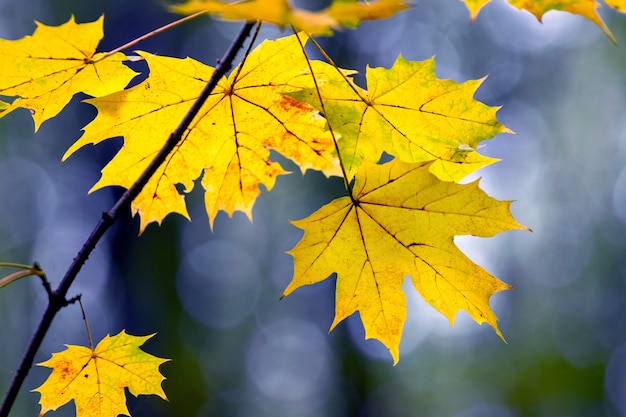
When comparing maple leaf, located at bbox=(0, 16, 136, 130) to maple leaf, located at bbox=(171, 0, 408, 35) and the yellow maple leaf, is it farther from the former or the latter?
the yellow maple leaf

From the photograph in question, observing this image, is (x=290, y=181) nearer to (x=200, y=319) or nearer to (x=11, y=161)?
(x=200, y=319)

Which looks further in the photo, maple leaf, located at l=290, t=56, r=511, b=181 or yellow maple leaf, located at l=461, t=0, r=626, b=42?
maple leaf, located at l=290, t=56, r=511, b=181

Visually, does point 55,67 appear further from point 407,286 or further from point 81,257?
point 407,286

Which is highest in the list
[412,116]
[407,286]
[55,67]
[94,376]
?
[55,67]

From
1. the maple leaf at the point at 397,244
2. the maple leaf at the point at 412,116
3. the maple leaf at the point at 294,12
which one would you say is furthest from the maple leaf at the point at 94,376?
the maple leaf at the point at 294,12

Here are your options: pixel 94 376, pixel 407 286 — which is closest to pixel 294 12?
pixel 94 376

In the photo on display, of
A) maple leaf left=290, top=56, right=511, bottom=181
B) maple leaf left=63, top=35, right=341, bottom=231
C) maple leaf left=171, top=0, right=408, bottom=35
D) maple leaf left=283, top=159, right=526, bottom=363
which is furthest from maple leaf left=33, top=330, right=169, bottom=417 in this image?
maple leaf left=171, top=0, right=408, bottom=35

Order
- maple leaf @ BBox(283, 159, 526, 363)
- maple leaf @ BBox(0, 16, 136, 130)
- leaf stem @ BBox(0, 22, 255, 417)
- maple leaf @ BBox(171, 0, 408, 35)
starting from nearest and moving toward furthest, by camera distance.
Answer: maple leaf @ BBox(171, 0, 408, 35), leaf stem @ BBox(0, 22, 255, 417), maple leaf @ BBox(0, 16, 136, 130), maple leaf @ BBox(283, 159, 526, 363)
